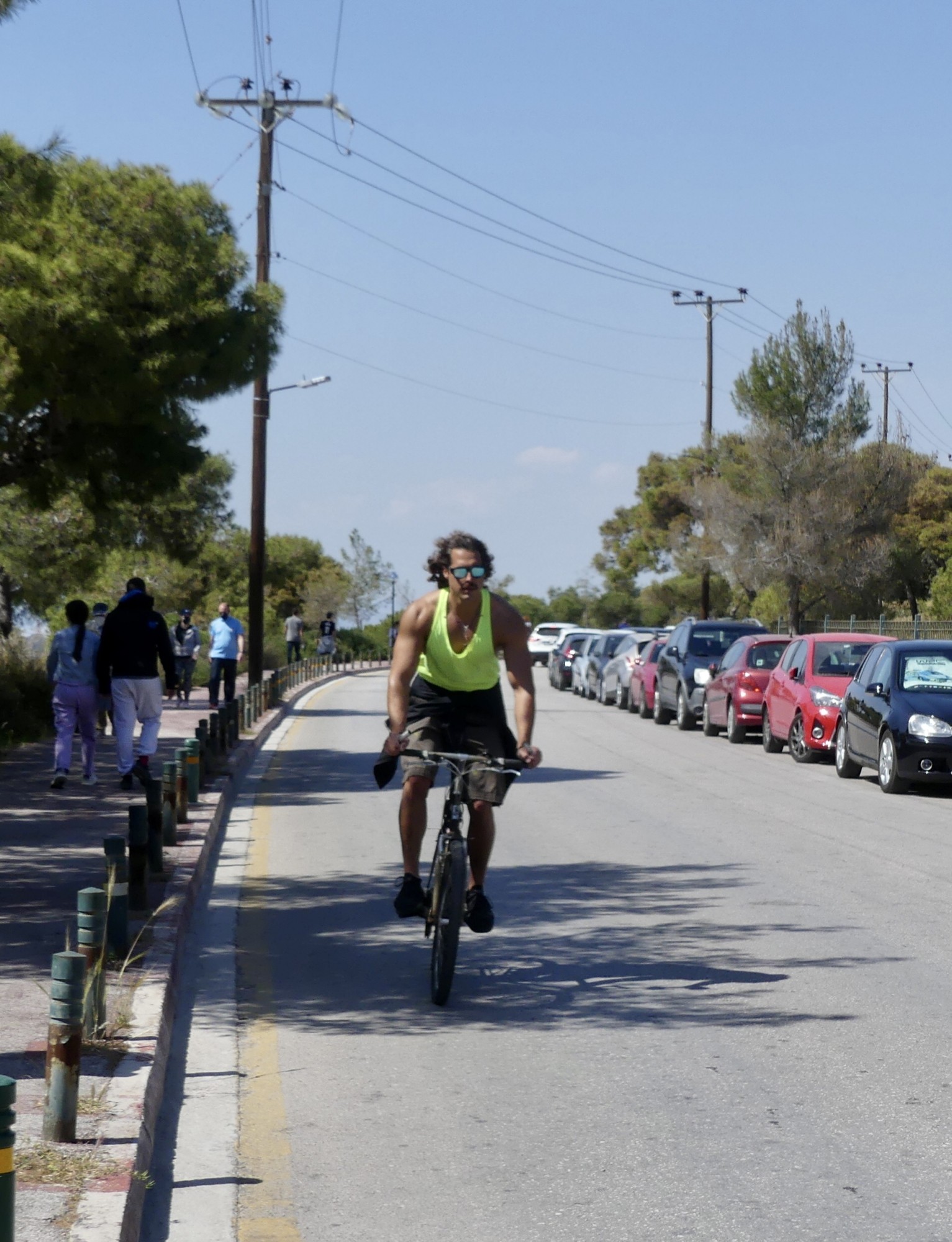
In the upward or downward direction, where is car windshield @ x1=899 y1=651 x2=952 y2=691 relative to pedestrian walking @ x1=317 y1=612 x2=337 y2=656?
downward

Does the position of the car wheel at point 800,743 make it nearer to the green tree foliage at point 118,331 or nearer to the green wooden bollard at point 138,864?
the green tree foliage at point 118,331

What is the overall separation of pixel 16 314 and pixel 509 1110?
11.2 m

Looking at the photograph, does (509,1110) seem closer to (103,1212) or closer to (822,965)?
(103,1212)

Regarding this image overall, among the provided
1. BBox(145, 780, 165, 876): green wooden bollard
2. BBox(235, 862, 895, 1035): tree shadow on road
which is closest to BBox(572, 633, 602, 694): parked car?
BBox(235, 862, 895, 1035): tree shadow on road

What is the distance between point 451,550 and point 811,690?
13181mm

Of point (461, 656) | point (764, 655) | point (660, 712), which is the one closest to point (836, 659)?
point (764, 655)

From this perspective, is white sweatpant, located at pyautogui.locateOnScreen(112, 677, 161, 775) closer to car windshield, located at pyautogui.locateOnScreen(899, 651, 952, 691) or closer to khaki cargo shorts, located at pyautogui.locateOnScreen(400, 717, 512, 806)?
car windshield, located at pyautogui.locateOnScreen(899, 651, 952, 691)

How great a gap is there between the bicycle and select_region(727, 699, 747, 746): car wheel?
1666cm

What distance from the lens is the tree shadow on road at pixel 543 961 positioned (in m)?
7.21

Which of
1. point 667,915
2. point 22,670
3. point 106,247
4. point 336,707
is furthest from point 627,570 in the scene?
point 667,915

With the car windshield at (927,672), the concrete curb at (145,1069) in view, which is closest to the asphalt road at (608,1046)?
the concrete curb at (145,1069)

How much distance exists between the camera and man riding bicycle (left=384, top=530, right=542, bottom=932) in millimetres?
7531

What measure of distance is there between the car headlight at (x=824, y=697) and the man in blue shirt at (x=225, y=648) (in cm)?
980

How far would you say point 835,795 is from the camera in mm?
16547
